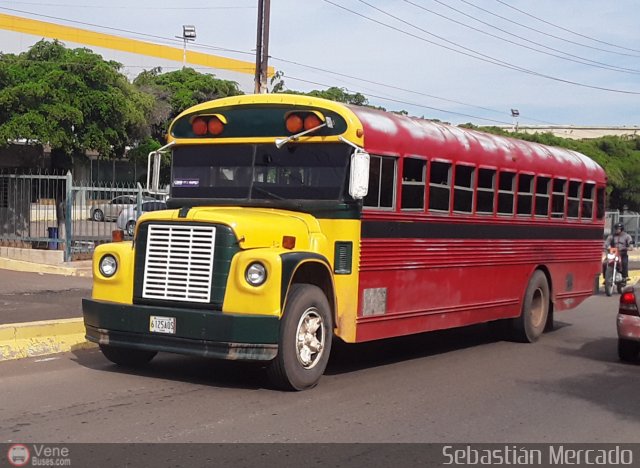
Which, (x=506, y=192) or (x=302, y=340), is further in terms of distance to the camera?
(x=506, y=192)

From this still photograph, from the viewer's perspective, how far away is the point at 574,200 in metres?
12.9

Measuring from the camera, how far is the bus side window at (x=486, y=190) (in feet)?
34.2

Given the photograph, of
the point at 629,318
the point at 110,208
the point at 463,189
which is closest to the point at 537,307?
the point at 629,318

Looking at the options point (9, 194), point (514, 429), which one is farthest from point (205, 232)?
point (9, 194)

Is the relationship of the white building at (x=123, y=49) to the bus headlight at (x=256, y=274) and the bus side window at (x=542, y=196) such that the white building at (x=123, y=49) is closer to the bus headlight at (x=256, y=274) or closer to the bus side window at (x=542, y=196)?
the bus side window at (x=542, y=196)

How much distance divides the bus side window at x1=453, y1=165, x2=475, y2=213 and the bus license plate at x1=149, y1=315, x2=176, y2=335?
393 centimetres

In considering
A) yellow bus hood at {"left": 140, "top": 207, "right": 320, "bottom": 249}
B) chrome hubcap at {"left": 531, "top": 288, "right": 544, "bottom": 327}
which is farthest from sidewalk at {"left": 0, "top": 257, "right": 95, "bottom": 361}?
chrome hubcap at {"left": 531, "top": 288, "right": 544, "bottom": 327}

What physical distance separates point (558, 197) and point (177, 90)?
22.1 meters

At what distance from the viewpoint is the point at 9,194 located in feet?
62.2

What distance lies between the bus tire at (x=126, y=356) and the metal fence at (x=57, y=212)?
9.55 m

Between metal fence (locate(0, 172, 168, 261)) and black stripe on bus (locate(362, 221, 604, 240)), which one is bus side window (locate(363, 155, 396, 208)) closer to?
black stripe on bus (locate(362, 221, 604, 240))

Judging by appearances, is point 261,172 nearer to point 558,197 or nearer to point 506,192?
point 506,192

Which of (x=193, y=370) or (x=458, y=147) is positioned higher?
(x=458, y=147)
